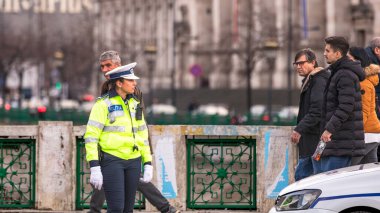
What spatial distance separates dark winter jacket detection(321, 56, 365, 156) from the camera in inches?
627

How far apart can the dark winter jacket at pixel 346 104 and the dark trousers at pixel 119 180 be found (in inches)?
102

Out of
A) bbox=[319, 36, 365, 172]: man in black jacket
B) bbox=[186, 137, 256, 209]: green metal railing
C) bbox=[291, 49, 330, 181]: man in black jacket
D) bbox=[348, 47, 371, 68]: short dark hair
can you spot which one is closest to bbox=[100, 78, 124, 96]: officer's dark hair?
bbox=[319, 36, 365, 172]: man in black jacket

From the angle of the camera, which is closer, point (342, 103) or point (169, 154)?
point (342, 103)

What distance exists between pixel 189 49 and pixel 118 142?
94400 mm

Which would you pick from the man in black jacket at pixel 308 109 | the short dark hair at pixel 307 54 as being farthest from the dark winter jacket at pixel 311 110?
the short dark hair at pixel 307 54

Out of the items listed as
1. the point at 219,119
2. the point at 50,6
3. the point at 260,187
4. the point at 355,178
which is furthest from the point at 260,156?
the point at 50,6

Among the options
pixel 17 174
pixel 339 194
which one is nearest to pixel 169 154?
pixel 17 174

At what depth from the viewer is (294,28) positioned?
85.3 metres

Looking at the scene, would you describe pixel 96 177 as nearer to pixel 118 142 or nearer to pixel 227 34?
pixel 118 142

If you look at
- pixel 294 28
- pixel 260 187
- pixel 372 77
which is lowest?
pixel 260 187

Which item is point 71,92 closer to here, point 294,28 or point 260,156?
point 294,28

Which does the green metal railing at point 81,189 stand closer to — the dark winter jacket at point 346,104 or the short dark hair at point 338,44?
the dark winter jacket at point 346,104

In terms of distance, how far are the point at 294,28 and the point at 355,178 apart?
7140 cm

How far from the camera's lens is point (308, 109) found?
56.1 feet
